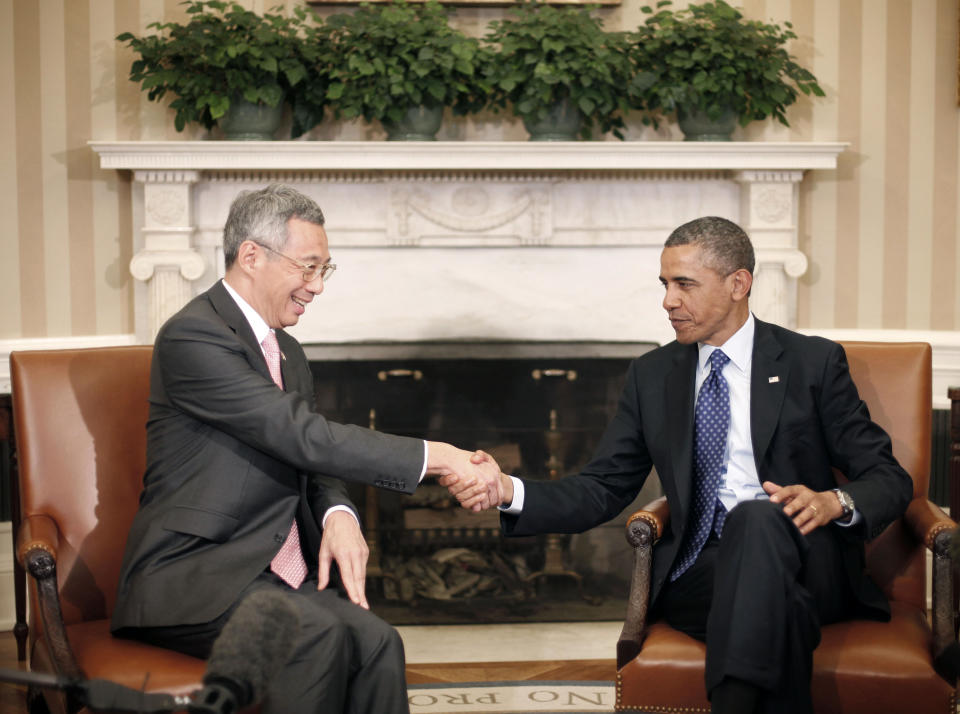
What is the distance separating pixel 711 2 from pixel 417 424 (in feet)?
6.35

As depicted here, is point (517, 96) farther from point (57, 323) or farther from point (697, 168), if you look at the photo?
point (57, 323)

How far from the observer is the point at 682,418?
232 centimetres

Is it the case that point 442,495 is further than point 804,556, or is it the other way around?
point 442,495

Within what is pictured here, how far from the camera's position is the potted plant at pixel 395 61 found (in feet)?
11.5

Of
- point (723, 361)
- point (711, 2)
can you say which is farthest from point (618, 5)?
point (723, 361)

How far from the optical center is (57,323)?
3852mm

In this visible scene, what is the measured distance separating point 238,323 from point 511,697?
59.0 inches

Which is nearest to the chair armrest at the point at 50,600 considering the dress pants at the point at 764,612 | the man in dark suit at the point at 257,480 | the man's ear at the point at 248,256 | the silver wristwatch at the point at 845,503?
the man in dark suit at the point at 257,480

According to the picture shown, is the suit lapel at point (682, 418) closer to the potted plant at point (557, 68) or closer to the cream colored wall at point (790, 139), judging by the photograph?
the potted plant at point (557, 68)

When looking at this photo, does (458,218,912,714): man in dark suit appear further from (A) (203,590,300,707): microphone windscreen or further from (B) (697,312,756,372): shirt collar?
(A) (203,590,300,707): microphone windscreen

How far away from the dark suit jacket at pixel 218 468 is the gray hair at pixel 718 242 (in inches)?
31.5

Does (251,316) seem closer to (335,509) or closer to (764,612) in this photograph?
(335,509)

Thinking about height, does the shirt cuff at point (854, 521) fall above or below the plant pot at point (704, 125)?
below

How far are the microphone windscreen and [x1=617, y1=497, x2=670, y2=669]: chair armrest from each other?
4.47 ft
